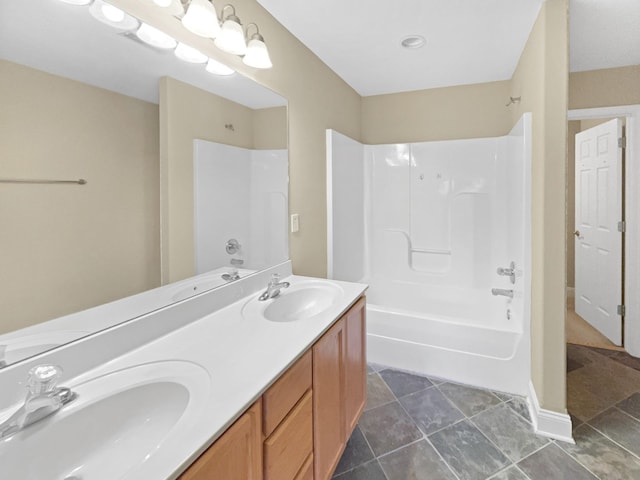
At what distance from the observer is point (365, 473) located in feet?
5.23

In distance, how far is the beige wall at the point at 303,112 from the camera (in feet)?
6.07

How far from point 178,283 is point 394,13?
1866 millimetres

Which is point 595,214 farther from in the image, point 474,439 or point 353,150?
point 474,439

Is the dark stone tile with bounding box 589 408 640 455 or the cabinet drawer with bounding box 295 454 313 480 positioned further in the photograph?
the dark stone tile with bounding box 589 408 640 455

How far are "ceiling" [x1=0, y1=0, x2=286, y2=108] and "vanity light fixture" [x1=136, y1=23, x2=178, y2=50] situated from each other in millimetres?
24

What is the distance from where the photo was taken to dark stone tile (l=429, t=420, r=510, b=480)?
1600mm

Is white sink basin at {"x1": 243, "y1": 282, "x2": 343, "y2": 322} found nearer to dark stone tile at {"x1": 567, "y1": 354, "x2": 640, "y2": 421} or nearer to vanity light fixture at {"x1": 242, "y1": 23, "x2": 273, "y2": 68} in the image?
vanity light fixture at {"x1": 242, "y1": 23, "x2": 273, "y2": 68}

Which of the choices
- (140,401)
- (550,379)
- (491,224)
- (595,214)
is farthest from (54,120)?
(595,214)

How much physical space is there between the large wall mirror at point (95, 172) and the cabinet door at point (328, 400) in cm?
61

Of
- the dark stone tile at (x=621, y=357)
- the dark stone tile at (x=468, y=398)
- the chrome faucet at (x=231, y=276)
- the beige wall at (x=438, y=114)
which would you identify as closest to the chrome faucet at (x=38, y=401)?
the chrome faucet at (x=231, y=276)

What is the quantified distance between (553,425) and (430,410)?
0.64m

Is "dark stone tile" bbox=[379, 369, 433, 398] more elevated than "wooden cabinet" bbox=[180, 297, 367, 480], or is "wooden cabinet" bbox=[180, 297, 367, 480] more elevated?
"wooden cabinet" bbox=[180, 297, 367, 480]

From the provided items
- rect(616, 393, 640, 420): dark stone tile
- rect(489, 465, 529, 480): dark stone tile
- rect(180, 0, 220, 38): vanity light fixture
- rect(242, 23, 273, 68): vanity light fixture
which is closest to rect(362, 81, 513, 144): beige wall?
rect(242, 23, 273, 68): vanity light fixture

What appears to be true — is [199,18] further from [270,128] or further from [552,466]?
[552,466]
